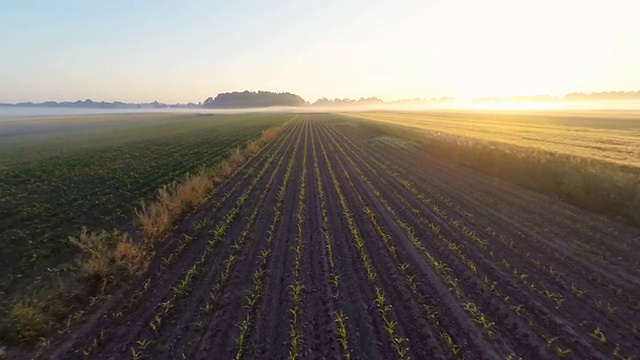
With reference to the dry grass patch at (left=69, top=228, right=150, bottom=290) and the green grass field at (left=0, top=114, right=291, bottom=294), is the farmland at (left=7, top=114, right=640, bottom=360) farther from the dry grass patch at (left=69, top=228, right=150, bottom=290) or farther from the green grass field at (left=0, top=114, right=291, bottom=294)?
the green grass field at (left=0, top=114, right=291, bottom=294)

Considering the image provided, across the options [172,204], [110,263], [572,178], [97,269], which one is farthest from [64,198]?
[572,178]

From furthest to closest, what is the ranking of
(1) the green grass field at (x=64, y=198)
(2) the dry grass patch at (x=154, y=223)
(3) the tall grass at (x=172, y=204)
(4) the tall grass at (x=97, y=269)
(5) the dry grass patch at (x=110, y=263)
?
(3) the tall grass at (x=172, y=204) < (2) the dry grass patch at (x=154, y=223) < (1) the green grass field at (x=64, y=198) < (5) the dry grass patch at (x=110, y=263) < (4) the tall grass at (x=97, y=269)

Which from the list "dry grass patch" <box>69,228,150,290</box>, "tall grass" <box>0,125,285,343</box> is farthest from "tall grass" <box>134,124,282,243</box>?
"dry grass patch" <box>69,228,150,290</box>

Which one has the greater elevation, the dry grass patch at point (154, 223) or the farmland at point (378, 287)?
the dry grass patch at point (154, 223)

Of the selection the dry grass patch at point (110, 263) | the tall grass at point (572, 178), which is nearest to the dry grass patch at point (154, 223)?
the dry grass patch at point (110, 263)

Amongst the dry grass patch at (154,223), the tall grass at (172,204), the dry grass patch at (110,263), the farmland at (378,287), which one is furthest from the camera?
the tall grass at (172,204)

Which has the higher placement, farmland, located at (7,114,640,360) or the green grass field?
the green grass field

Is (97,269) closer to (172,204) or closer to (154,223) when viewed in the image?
(154,223)

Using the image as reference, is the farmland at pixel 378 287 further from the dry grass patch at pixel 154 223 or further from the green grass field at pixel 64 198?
the green grass field at pixel 64 198

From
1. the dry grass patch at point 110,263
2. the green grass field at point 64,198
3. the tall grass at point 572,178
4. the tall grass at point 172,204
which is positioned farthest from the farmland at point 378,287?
the green grass field at point 64,198

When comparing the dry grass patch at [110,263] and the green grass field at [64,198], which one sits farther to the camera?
the green grass field at [64,198]
